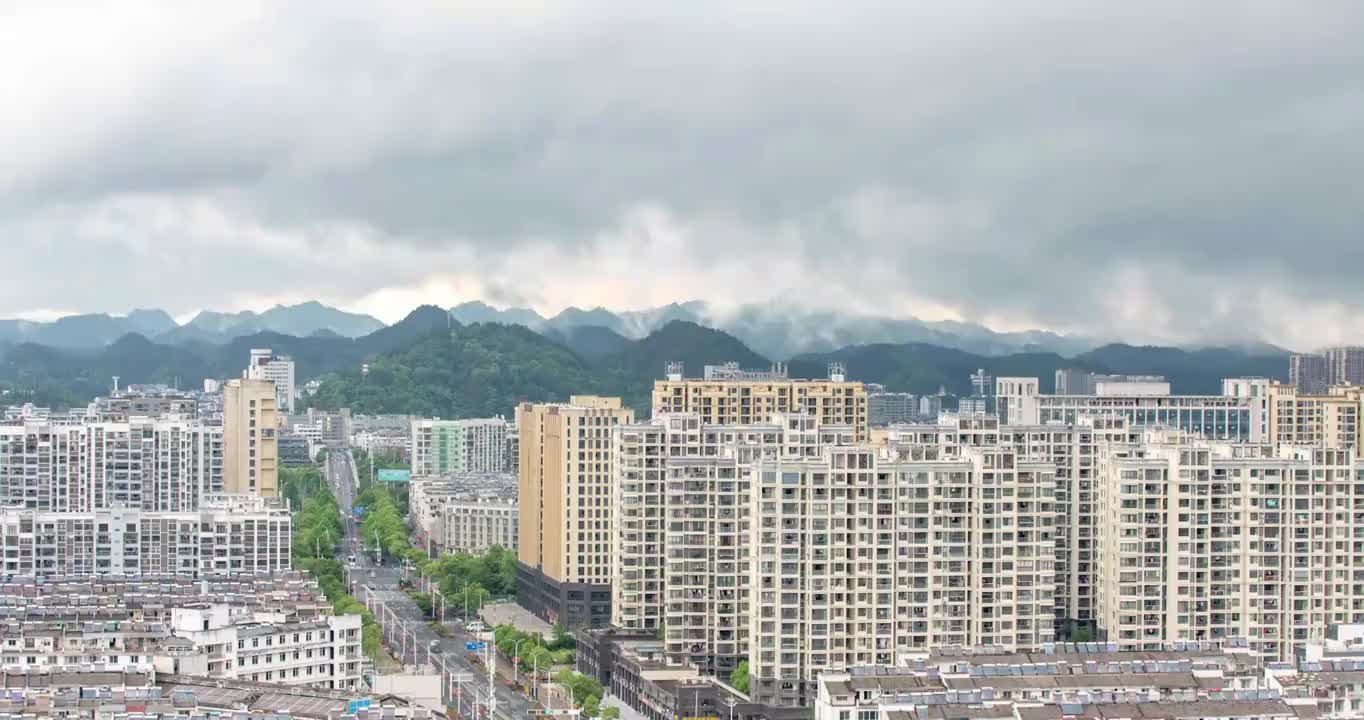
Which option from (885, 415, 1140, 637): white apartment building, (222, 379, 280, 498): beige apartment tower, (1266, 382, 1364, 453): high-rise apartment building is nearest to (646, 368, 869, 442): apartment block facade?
(885, 415, 1140, 637): white apartment building

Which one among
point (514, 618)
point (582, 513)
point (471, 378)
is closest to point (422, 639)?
point (514, 618)

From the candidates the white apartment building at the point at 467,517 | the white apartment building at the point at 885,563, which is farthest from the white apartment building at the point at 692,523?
the white apartment building at the point at 467,517

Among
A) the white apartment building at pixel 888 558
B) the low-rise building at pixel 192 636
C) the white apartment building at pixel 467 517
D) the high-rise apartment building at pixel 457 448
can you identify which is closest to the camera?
the low-rise building at pixel 192 636

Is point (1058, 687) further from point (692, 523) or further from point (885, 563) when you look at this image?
point (692, 523)

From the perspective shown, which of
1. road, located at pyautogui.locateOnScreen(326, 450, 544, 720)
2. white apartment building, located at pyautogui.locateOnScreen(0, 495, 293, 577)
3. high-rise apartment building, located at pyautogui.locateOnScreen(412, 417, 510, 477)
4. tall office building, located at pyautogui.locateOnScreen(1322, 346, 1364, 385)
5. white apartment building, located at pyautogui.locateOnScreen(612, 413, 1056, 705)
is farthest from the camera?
high-rise apartment building, located at pyautogui.locateOnScreen(412, 417, 510, 477)

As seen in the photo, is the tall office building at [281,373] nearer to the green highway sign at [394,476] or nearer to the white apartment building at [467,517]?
the green highway sign at [394,476]

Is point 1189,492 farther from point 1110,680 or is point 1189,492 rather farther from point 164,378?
point 164,378

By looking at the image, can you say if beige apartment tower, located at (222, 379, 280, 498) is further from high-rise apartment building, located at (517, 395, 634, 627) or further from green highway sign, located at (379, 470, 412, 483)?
green highway sign, located at (379, 470, 412, 483)
